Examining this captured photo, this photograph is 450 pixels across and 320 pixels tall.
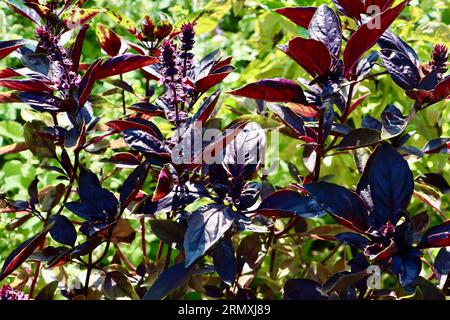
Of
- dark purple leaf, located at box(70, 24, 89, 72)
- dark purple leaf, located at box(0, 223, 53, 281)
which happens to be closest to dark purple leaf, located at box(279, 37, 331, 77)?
dark purple leaf, located at box(70, 24, 89, 72)

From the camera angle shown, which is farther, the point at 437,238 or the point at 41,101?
the point at 41,101

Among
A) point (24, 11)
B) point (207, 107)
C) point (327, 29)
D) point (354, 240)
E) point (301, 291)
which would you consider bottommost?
point (301, 291)

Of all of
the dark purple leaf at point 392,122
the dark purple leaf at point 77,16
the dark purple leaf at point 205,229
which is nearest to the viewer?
the dark purple leaf at point 205,229

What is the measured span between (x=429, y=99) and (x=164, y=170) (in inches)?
17.4

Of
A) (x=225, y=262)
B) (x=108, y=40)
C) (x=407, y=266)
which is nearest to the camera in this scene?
(x=407, y=266)

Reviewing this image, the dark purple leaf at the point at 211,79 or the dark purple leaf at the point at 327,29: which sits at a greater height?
the dark purple leaf at the point at 327,29

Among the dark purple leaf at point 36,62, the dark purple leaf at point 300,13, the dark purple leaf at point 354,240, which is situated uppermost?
the dark purple leaf at point 300,13

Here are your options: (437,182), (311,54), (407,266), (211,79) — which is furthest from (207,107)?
(437,182)

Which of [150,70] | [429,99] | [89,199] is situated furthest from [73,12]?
[429,99]

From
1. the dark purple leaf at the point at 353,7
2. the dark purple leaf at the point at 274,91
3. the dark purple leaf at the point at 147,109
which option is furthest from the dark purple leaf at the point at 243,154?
the dark purple leaf at the point at 353,7

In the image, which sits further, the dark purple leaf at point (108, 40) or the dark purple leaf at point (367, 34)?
the dark purple leaf at point (108, 40)

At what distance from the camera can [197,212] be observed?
90 cm

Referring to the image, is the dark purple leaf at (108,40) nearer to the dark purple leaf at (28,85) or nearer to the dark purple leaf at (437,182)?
the dark purple leaf at (28,85)

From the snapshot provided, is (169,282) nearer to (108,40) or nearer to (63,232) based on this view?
(63,232)
